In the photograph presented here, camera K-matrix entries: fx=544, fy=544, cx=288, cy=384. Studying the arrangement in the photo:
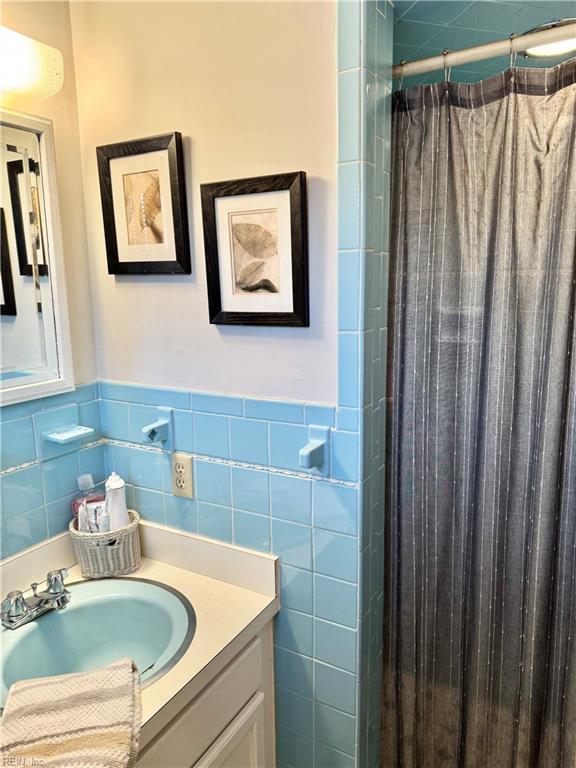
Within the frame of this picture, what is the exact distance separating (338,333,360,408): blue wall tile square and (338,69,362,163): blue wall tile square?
1.20 feet

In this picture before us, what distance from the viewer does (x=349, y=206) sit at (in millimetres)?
1110

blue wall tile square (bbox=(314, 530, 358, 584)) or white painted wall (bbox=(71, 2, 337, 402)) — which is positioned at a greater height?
white painted wall (bbox=(71, 2, 337, 402))

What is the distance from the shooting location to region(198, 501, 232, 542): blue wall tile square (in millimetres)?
1400

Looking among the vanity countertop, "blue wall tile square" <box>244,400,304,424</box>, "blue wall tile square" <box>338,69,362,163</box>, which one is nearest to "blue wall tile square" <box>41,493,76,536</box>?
the vanity countertop

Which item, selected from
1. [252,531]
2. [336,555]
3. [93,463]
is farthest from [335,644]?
[93,463]

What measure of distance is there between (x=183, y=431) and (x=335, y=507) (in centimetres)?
45

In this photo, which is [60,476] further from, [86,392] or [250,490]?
[250,490]

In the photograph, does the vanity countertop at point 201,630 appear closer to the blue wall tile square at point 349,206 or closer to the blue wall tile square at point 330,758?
the blue wall tile square at point 330,758

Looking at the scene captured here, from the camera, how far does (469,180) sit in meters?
1.22

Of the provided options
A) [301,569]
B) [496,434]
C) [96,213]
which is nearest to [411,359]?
[496,434]

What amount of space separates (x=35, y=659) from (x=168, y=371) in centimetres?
73

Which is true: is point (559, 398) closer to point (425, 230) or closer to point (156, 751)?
point (425, 230)

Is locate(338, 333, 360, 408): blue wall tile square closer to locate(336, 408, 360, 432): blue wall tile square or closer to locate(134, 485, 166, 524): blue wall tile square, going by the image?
locate(336, 408, 360, 432): blue wall tile square

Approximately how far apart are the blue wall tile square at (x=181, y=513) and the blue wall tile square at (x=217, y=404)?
0.86ft
